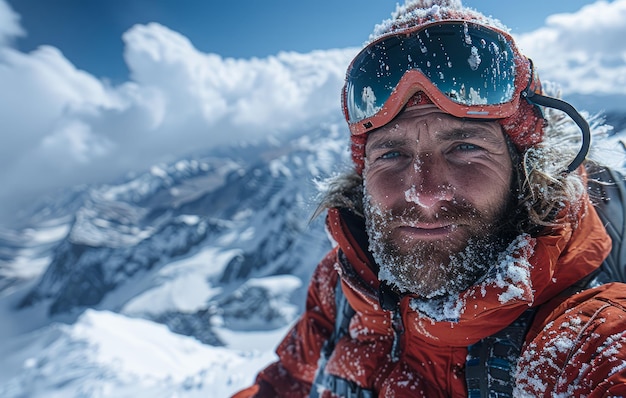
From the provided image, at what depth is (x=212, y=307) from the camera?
11356 centimetres

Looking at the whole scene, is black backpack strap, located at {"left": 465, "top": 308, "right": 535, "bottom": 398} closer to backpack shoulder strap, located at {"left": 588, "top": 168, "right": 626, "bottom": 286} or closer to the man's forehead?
backpack shoulder strap, located at {"left": 588, "top": 168, "right": 626, "bottom": 286}

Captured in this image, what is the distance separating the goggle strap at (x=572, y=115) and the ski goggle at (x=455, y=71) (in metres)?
0.11

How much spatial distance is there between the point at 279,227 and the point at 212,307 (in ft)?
166

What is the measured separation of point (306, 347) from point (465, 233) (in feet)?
6.11

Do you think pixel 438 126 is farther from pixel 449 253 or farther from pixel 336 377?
pixel 336 377

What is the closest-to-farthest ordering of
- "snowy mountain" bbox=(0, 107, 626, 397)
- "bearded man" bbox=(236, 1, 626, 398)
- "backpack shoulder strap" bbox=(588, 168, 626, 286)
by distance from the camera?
"bearded man" bbox=(236, 1, 626, 398)
"backpack shoulder strap" bbox=(588, 168, 626, 286)
"snowy mountain" bbox=(0, 107, 626, 397)

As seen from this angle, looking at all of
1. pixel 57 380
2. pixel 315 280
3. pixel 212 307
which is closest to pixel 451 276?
pixel 315 280

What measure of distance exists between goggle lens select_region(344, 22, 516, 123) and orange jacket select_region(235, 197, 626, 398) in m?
0.79

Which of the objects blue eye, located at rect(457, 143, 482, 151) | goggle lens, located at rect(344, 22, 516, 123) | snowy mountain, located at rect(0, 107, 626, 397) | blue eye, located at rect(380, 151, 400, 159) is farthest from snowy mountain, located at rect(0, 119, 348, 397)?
blue eye, located at rect(457, 143, 482, 151)

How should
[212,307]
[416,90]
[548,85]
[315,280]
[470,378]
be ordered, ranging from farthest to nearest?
[212,307] < [315,280] < [548,85] < [416,90] < [470,378]

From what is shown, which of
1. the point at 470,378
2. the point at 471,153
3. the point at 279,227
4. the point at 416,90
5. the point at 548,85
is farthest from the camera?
the point at 279,227

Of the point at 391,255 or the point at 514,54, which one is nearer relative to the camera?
the point at 391,255

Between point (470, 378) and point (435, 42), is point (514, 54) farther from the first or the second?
point (470, 378)

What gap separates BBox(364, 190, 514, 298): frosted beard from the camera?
5.93 feet
